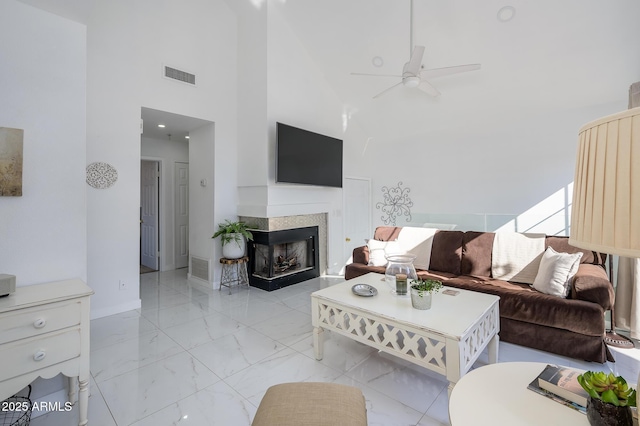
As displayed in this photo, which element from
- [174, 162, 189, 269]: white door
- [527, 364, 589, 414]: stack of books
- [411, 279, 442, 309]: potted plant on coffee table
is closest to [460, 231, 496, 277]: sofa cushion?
[411, 279, 442, 309]: potted plant on coffee table

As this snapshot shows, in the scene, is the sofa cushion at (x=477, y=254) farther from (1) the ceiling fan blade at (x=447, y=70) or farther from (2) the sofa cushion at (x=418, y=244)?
(1) the ceiling fan blade at (x=447, y=70)

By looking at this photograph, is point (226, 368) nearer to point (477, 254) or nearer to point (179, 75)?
point (477, 254)

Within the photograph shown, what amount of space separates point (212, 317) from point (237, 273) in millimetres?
1309

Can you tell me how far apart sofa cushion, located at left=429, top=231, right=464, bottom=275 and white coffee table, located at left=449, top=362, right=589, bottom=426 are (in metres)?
2.47

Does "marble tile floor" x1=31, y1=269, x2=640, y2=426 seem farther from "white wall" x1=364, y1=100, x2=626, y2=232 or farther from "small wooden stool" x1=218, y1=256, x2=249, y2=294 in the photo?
"white wall" x1=364, y1=100, x2=626, y2=232

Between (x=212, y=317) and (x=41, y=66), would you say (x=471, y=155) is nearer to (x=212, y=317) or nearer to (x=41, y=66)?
(x=212, y=317)

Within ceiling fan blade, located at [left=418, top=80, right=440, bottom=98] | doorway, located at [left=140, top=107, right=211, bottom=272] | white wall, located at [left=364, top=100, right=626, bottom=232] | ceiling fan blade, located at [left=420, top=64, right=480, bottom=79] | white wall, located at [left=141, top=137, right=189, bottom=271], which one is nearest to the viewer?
ceiling fan blade, located at [left=420, top=64, right=480, bottom=79]

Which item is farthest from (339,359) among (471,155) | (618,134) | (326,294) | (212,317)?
(471,155)

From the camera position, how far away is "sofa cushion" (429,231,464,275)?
3.54m

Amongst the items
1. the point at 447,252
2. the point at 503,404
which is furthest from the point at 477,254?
the point at 503,404

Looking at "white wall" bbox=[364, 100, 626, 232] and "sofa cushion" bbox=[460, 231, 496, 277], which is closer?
"sofa cushion" bbox=[460, 231, 496, 277]

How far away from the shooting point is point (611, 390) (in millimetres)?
790

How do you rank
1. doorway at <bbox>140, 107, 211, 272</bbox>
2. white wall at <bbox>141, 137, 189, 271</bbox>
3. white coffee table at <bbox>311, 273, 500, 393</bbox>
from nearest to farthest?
white coffee table at <bbox>311, 273, 500, 393</bbox>
doorway at <bbox>140, 107, 211, 272</bbox>
white wall at <bbox>141, 137, 189, 271</bbox>

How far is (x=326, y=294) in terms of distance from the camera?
243 cm
